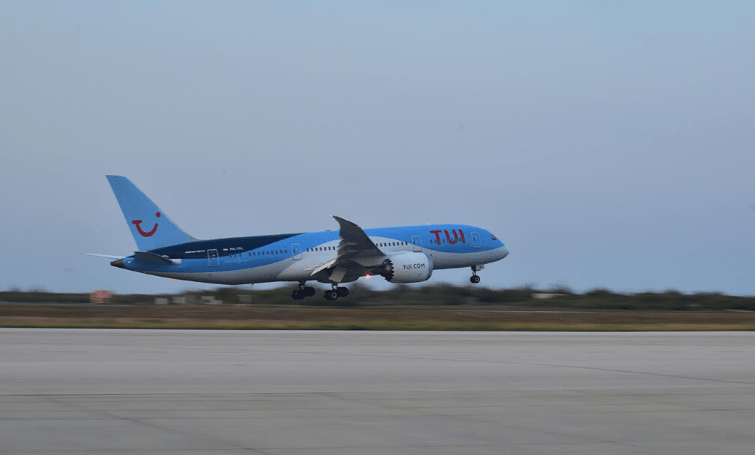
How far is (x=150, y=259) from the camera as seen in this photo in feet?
167

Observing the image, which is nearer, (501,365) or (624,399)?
(624,399)

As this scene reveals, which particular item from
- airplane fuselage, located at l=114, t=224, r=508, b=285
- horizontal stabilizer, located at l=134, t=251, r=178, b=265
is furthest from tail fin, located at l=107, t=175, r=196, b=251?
horizontal stabilizer, located at l=134, t=251, r=178, b=265

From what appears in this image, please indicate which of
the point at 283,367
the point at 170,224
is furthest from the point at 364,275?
the point at 283,367

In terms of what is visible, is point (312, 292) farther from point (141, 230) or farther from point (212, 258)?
point (141, 230)

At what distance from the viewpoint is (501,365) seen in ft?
64.5

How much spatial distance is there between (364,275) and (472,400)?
41.0m

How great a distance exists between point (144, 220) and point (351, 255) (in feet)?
36.4

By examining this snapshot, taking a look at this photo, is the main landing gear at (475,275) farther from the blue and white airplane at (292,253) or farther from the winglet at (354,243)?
the winglet at (354,243)

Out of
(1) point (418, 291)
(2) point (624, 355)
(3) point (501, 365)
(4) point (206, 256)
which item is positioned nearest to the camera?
(3) point (501, 365)

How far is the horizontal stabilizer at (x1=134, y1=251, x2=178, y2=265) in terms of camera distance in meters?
50.4

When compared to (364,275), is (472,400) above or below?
below

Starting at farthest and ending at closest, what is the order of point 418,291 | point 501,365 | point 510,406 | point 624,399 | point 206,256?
point 418,291 < point 206,256 < point 501,365 < point 624,399 < point 510,406

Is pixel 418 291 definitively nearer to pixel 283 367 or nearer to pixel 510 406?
pixel 283 367

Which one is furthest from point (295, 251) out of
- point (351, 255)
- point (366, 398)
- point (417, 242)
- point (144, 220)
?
point (366, 398)
